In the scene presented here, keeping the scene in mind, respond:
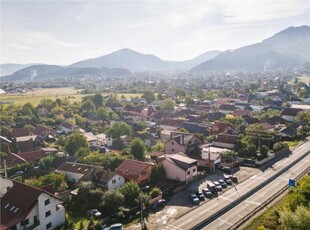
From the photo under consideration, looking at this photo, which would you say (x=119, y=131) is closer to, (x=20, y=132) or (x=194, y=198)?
(x=20, y=132)

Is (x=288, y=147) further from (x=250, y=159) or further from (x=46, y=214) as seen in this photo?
(x=46, y=214)

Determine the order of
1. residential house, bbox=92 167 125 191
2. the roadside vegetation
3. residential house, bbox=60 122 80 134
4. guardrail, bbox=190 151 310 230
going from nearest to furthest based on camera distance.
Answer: the roadside vegetation
guardrail, bbox=190 151 310 230
residential house, bbox=92 167 125 191
residential house, bbox=60 122 80 134

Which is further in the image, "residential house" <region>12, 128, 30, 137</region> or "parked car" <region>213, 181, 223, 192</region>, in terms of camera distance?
"residential house" <region>12, 128, 30, 137</region>

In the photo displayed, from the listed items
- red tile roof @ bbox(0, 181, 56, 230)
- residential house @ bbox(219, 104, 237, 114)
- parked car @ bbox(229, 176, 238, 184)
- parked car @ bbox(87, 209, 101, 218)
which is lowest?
residential house @ bbox(219, 104, 237, 114)

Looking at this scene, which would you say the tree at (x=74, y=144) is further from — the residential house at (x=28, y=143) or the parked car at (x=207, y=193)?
the parked car at (x=207, y=193)

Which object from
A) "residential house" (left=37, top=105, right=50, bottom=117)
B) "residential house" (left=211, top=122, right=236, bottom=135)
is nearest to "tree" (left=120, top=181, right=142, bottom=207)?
"residential house" (left=211, top=122, right=236, bottom=135)

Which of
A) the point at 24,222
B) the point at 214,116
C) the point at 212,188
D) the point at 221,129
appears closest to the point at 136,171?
the point at 212,188

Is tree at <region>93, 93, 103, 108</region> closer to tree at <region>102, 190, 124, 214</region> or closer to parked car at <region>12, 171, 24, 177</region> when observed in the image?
parked car at <region>12, 171, 24, 177</region>

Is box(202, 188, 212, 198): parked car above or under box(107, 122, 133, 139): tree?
under
